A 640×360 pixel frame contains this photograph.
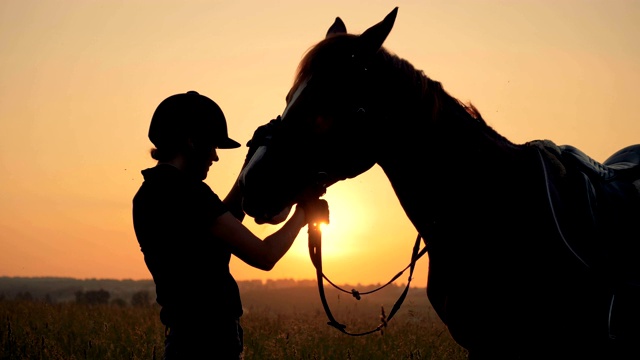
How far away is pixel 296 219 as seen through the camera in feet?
11.8

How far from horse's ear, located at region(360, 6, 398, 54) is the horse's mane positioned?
0.42 ft

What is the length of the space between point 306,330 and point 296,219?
484 cm

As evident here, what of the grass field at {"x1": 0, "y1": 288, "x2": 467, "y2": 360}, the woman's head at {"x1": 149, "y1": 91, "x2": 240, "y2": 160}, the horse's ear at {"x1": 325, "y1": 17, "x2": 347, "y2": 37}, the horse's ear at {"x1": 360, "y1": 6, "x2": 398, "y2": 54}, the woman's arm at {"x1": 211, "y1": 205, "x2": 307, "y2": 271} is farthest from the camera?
the grass field at {"x1": 0, "y1": 288, "x2": 467, "y2": 360}

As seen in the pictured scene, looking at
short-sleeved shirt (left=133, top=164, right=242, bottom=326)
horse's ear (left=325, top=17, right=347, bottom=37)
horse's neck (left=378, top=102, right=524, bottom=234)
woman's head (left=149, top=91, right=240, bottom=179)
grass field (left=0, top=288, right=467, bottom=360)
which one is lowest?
grass field (left=0, top=288, right=467, bottom=360)

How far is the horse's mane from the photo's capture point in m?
3.58

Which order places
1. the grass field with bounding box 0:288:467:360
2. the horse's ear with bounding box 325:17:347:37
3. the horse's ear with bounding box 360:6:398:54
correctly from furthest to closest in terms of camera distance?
the grass field with bounding box 0:288:467:360
the horse's ear with bounding box 325:17:347:37
the horse's ear with bounding box 360:6:398:54

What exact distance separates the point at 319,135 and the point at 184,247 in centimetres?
93

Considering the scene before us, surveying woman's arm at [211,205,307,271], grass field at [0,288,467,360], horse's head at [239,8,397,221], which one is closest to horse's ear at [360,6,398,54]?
horse's head at [239,8,397,221]

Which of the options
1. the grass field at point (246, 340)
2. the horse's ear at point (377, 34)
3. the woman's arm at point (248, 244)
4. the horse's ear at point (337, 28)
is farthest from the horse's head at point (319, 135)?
the grass field at point (246, 340)

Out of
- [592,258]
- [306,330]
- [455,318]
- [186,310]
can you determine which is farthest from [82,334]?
[592,258]

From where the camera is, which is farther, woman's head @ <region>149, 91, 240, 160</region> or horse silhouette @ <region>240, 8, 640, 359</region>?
woman's head @ <region>149, 91, 240, 160</region>

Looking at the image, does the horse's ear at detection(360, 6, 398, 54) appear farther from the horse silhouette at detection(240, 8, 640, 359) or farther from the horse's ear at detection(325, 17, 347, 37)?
the horse's ear at detection(325, 17, 347, 37)

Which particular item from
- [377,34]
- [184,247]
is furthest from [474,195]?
[184,247]

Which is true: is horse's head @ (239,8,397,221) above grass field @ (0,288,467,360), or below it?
above
